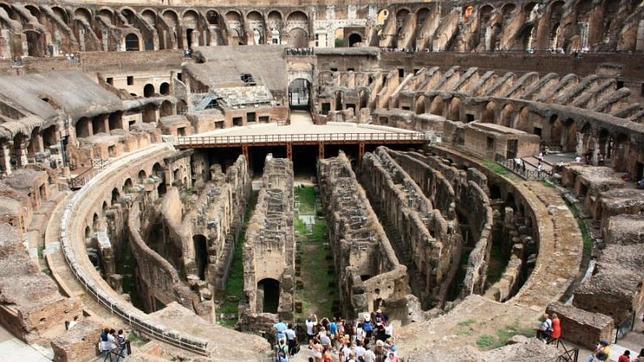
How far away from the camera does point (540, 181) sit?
28.3 meters

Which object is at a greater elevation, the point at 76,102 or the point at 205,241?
the point at 76,102

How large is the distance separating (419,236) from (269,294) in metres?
6.00

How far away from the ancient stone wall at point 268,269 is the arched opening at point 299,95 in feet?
105

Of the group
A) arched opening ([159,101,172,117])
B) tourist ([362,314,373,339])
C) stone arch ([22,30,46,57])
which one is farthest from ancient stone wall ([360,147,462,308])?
stone arch ([22,30,46,57])

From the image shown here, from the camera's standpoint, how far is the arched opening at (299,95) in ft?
183

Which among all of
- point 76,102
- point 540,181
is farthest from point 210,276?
point 76,102

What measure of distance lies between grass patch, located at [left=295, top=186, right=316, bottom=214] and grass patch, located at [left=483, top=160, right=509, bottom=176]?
33.0 feet

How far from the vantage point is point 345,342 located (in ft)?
43.9

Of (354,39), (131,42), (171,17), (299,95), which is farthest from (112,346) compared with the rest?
(354,39)

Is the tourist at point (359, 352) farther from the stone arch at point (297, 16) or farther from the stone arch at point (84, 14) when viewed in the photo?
the stone arch at point (297, 16)

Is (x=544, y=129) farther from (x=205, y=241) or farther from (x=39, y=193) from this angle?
(x=39, y=193)

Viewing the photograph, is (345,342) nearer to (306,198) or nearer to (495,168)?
(495,168)

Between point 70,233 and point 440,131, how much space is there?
26.6 m

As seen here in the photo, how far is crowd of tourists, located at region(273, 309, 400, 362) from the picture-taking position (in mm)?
12547
